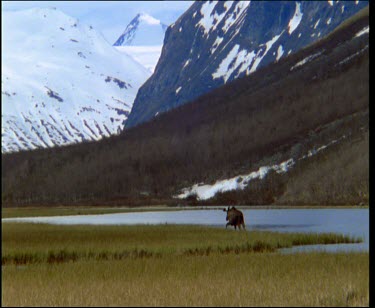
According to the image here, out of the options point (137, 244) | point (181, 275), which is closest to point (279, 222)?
point (137, 244)

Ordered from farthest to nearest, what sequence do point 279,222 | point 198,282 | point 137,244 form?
point 279,222 → point 137,244 → point 198,282

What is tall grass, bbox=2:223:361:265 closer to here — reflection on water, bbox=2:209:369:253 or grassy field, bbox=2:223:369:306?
grassy field, bbox=2:223:369:306

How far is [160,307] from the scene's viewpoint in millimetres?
24859

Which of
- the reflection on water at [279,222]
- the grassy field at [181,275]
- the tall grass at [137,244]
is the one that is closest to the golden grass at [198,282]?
the grassy field at [181,275]

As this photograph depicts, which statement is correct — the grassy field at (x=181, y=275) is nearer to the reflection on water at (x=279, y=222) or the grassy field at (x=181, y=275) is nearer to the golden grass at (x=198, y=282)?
the golden grass at (x=198, y=282)

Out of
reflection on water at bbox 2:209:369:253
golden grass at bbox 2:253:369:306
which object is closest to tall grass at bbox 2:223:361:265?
reflection on water at bbox 2:209:369:253

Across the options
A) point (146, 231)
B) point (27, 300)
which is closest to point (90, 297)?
point (27, 300)

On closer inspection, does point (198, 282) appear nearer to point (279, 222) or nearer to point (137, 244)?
point (137, 244)

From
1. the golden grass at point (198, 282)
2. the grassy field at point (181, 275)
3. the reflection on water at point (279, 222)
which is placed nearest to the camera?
the golden grass at point (198, 282)

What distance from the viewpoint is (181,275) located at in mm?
34281

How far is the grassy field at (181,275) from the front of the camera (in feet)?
87.0

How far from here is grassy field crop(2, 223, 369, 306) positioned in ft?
87.0

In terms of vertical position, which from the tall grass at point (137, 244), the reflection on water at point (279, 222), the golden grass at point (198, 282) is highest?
the reflection on water at point (279, 222)
